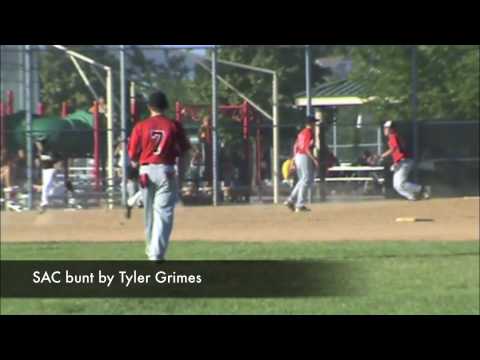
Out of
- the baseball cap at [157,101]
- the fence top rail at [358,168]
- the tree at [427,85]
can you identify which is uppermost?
the tree at [427,85]

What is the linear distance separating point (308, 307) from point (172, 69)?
43.9ft

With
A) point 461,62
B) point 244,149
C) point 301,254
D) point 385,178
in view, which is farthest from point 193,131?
point 301,254

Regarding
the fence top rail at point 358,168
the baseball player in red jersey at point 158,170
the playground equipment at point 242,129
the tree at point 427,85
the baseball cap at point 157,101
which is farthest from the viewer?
the tree at point 427,85

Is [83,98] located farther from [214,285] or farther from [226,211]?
[214,285]

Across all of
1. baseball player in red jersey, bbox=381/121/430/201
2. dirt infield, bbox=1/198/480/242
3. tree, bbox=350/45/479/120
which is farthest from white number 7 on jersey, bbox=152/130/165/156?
tree, bbox=350/45/479/120

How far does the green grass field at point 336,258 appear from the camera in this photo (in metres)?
9.19

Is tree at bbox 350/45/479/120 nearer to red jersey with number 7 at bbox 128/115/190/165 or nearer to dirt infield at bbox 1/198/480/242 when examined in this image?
dirt infield at bbox 1/198/480/242

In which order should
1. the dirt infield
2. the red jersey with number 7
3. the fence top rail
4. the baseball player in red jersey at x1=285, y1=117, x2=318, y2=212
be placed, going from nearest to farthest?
1. the red jersey with number 7
2. the dirt infield
3. the baseball player in red jersey at x1=285, y1=117, x2=318, y2=212
4. the fence top rail

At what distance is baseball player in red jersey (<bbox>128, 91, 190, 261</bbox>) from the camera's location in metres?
11.4

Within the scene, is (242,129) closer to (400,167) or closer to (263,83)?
(263,83)

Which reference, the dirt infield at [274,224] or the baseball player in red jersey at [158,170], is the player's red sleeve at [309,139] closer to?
the dirt infield at [274,224]

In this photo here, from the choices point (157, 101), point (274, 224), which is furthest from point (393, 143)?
point (157, 101)

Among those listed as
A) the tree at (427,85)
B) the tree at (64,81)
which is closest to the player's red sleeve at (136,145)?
the tree at (64,81)

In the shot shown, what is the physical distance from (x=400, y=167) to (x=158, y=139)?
35.7 feet
